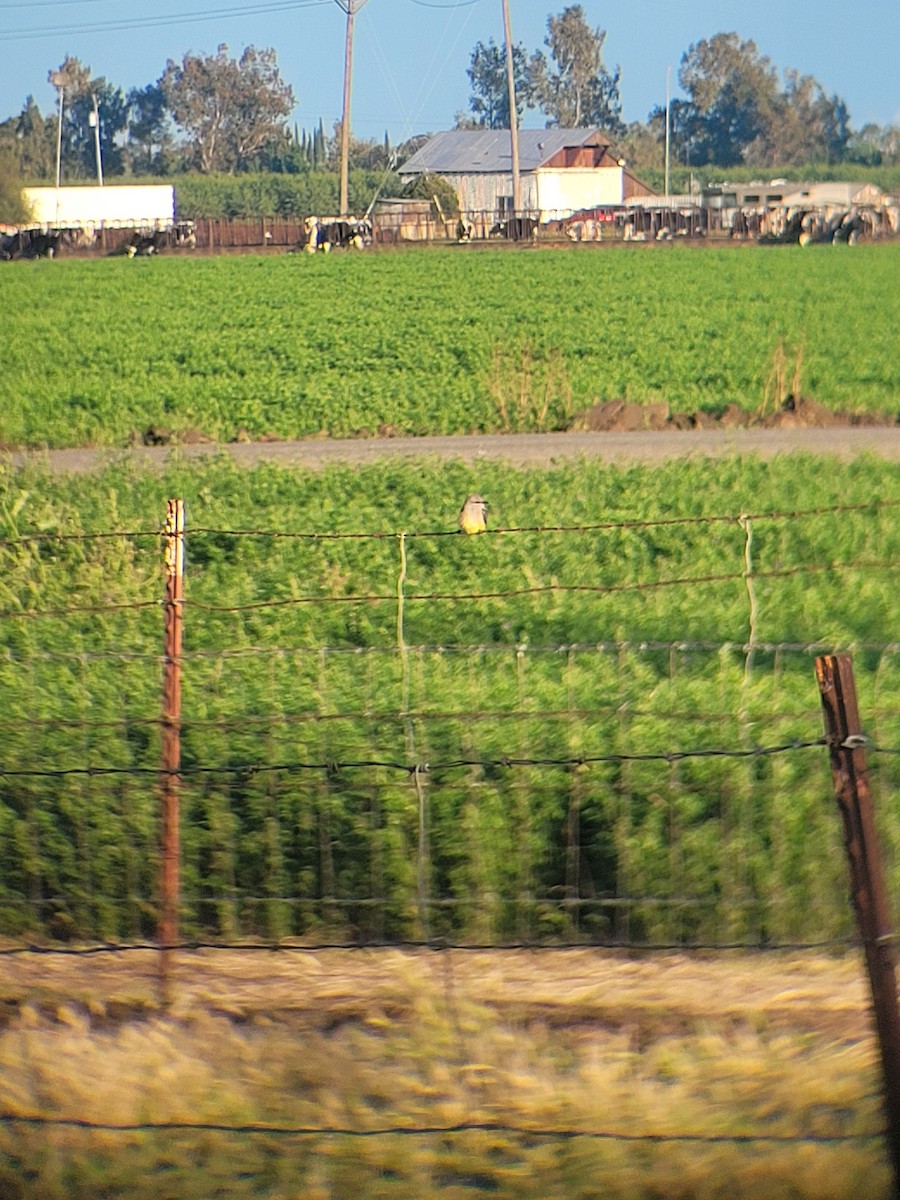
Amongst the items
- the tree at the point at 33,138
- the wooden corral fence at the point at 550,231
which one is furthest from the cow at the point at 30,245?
the tree at the point at 33,138

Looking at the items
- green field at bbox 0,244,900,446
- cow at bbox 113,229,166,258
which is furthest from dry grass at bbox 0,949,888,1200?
cow at bbox 113,229,166,258

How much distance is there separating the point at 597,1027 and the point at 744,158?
128450 mm

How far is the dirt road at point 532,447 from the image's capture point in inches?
543

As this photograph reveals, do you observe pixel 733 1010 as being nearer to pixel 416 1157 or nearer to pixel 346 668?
pixel 416 1157

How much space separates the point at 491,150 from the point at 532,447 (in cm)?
8453

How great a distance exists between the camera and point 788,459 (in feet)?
37.7

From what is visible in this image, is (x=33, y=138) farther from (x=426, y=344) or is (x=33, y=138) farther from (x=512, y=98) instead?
(x=426, y=344)

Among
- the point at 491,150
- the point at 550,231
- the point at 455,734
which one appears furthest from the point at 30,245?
the point at 455,734

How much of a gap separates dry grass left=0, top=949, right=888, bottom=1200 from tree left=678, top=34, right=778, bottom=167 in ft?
415

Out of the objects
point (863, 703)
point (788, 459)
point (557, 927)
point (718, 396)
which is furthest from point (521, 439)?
point (557, 927)

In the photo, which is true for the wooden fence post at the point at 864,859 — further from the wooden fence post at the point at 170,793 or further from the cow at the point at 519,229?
the cow at the point at 519,229

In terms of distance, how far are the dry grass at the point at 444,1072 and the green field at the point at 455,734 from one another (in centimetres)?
27

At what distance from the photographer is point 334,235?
55531mm

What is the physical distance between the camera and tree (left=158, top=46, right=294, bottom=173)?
124 metres
